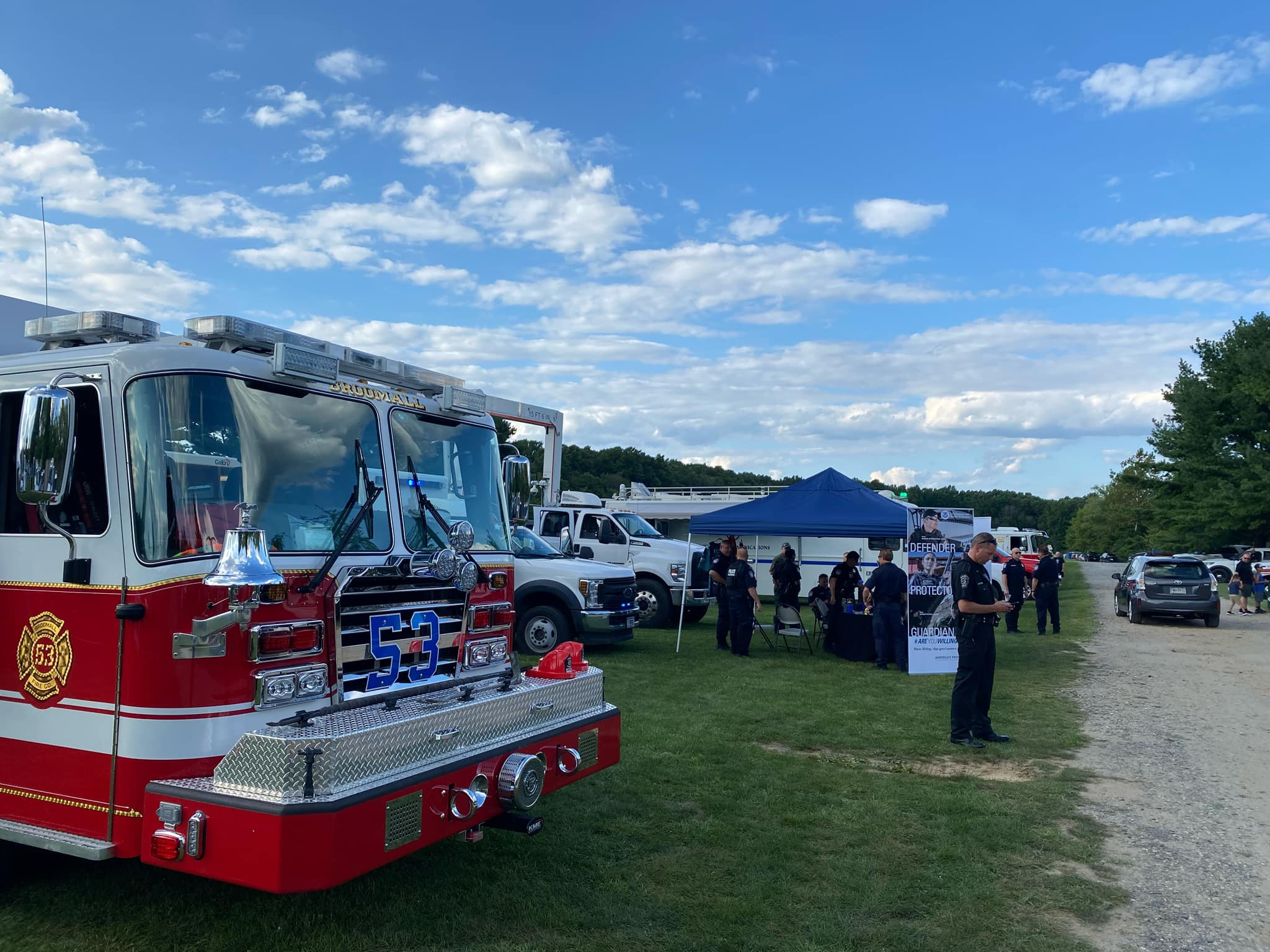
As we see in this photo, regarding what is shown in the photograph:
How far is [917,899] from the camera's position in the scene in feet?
15.4

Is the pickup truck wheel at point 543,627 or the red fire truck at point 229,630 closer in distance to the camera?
the red fire truck at point 229,630

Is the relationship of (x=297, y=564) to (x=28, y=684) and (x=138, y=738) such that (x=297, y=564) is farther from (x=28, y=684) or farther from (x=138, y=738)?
(x=28, y=684)

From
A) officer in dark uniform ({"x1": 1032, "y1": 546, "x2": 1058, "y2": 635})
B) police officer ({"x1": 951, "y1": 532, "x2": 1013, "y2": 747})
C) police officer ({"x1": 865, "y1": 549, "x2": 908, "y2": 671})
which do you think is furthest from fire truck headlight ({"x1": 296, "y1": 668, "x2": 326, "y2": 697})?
officer in dark uniform ({"x1": 1032, "y1": 546, "x2": 1058, "y2": 635})

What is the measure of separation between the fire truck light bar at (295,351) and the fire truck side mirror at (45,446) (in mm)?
895

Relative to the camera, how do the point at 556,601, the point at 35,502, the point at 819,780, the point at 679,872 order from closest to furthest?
the point at 35,502, the point at 679,872, the point at 819,780, the point at 556,601

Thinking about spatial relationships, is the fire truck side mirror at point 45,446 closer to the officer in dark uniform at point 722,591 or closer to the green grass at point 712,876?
the green grass at point 712,876

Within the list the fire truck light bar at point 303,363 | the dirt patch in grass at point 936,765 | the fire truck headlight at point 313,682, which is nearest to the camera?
the fire truck headlight at point 313,682

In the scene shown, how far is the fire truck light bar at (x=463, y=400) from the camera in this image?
5.01m

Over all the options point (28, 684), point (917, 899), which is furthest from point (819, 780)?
point (28, 684)

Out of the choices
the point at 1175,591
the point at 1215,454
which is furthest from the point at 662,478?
the point at 1175,591

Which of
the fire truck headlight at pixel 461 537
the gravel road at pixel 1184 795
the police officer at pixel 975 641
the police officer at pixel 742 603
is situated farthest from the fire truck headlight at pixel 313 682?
the police officer at pixel 742 603

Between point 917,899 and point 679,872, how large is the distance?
1.22m

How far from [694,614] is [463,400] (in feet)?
42.5

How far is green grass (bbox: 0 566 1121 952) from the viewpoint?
A: 4145mm
